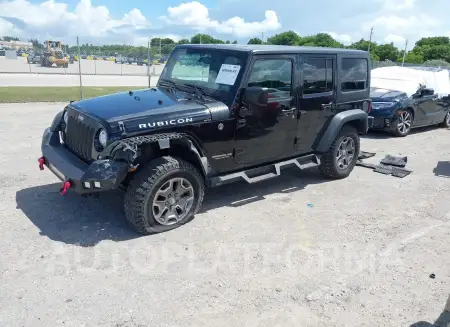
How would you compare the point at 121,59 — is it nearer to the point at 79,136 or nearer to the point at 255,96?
the point at 79,136

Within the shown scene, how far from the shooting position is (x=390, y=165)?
743cm

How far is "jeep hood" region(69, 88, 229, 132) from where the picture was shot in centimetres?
425

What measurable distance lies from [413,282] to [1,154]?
6536mm

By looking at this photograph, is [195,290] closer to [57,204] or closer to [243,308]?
[243,308]

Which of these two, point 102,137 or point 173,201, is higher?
point 102,137

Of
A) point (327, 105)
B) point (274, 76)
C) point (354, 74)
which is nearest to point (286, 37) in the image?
point (354, 74)

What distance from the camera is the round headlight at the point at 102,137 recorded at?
4.16 meters

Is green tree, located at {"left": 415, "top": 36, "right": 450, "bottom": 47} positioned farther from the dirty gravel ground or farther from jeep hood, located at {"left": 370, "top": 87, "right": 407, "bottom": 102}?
the dirty gravel ground

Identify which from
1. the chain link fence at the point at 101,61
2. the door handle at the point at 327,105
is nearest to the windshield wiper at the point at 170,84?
the door handle at the point at 327,105

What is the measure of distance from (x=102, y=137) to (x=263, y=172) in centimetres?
213

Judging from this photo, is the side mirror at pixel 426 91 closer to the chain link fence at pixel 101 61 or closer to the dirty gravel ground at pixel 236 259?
the dirty gravel ground at pixel 236 259

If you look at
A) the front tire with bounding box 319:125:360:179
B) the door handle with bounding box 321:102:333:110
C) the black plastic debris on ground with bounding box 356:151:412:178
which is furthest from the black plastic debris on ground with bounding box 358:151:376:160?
the door handle with bounding box 321:102:333:110

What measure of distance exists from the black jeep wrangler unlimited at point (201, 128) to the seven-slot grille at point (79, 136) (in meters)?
0.01

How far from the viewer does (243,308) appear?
10.7ft
